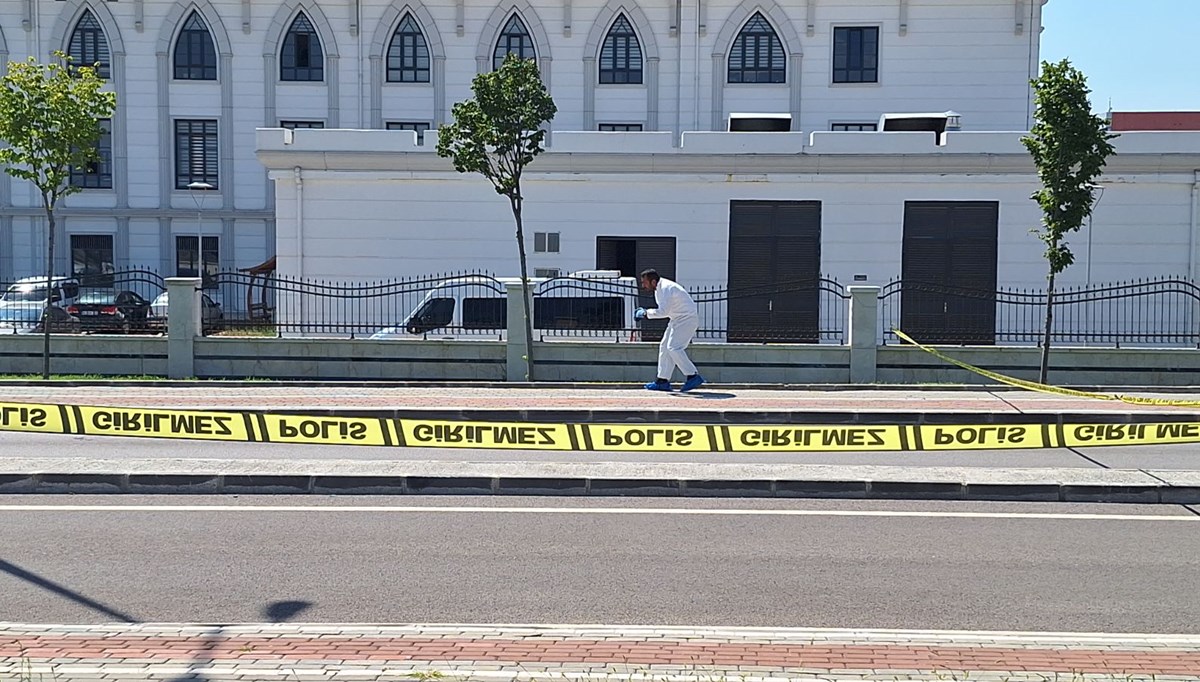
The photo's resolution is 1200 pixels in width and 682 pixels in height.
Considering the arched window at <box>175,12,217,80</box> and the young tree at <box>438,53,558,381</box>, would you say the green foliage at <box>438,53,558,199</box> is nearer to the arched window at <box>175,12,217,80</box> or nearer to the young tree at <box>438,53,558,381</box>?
the young tree at <box>438,53,558,381</box>

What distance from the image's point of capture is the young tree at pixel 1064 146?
1736cm

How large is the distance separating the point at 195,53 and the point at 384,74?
679 cm

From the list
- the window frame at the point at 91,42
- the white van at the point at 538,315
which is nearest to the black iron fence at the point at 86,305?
the white van at the point at 538,315

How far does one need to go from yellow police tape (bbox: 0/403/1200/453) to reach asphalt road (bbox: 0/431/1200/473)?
0.15 m

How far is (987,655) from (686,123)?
34121mm

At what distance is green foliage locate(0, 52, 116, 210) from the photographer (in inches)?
728

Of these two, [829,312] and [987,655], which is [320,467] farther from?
[829,312]

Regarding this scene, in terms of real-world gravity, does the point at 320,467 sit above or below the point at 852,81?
below

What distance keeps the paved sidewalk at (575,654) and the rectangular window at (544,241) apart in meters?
20.5

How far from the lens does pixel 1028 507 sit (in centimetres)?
914

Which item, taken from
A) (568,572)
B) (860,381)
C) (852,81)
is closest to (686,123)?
(852,81)

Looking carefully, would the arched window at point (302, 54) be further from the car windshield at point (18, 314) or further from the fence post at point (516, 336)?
the fence post at point (516, 336)

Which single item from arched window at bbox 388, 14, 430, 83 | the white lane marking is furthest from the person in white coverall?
arched window at bbox 388, 14, 430, 83

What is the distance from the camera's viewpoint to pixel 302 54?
4012cm
